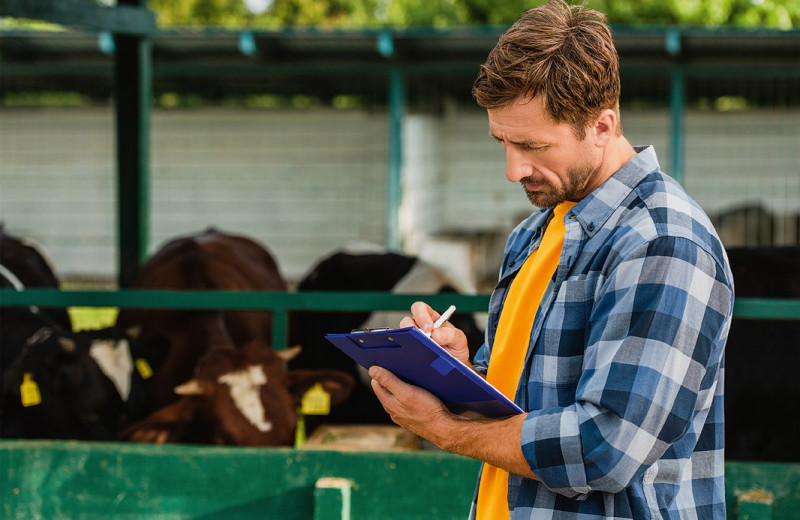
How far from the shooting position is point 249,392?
435cm

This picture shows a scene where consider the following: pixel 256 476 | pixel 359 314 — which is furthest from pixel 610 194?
pixel 359 314

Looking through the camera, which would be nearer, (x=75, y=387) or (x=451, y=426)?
(x=451, y=426)

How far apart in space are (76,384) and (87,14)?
7.25 feet

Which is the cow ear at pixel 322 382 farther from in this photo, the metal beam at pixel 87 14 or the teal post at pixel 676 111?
the teal post at pixel 676 111

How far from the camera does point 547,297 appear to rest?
5.70ft

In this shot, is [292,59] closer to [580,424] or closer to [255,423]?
[255,423]

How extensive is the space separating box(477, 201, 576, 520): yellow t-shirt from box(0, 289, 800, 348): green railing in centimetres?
171

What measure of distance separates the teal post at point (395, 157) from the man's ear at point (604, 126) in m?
9.33

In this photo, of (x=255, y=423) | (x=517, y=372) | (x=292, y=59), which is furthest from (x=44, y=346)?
(x=292, y=59)

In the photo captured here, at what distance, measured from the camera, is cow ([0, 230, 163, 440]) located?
16.3ft

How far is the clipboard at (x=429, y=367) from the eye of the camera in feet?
5.40

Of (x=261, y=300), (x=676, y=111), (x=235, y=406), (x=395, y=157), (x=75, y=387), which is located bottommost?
(x=75, y=387)

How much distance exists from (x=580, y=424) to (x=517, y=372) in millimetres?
307

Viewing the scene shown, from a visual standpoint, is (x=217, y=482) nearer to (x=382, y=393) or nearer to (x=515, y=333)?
(x=382, y=393)
